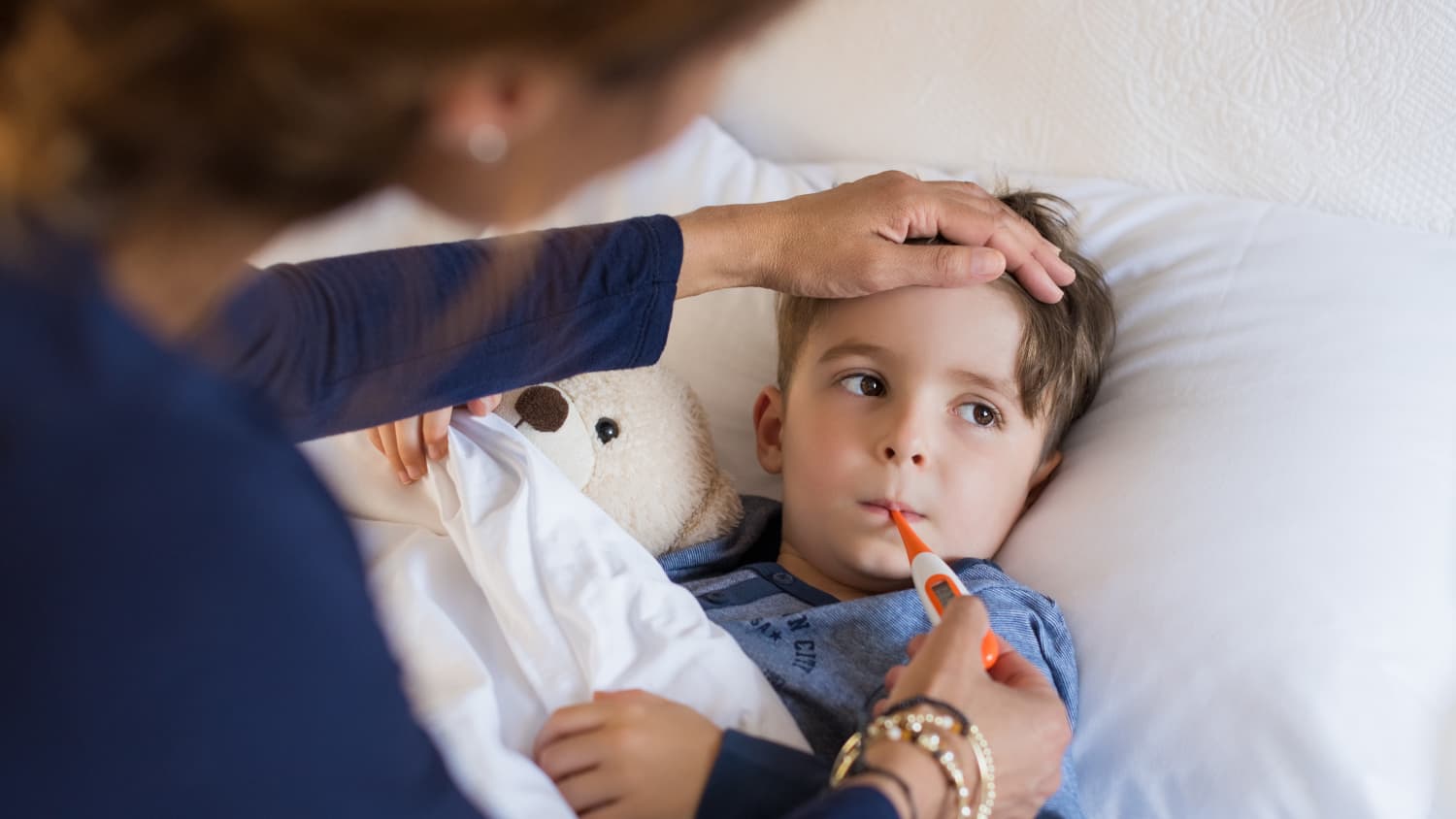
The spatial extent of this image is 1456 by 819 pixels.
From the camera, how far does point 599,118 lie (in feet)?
1.70

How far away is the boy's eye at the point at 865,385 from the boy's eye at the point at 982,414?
8cm

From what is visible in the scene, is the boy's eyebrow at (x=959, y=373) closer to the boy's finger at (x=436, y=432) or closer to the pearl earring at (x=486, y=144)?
the boy's finger at (x=436, y=432)

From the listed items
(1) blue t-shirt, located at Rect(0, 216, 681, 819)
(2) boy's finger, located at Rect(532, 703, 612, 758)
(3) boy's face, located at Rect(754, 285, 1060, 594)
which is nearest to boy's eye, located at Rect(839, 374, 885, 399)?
(3) boy's face, located at Rect(754, 285, 1060, 594)

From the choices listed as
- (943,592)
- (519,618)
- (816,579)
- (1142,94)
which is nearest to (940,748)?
(943,592)

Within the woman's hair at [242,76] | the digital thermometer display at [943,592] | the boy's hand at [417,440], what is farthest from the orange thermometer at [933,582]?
the woman's hair at [242,76]

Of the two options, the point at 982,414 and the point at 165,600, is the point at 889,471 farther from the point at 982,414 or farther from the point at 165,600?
the point at 165,600

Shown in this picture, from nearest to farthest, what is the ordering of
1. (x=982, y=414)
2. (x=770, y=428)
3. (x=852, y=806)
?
(x=852, y=806) → (x=982, y=414) → (x=770, y=428)

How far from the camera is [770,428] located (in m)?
1.37

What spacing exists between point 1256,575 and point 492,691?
2.05 feet

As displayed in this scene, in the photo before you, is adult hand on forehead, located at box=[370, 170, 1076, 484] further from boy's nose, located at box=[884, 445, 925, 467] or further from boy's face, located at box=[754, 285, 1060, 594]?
boy's nose, located at box=[884, 445, 925, 467]

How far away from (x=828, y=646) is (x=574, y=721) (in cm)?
26

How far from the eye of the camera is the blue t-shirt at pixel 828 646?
921mm

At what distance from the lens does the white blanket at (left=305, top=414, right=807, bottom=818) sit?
0.93m

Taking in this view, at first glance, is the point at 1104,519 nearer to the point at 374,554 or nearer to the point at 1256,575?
the point at 1256,575
